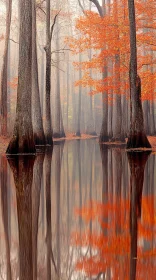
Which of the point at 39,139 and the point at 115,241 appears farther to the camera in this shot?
the point at 39,139

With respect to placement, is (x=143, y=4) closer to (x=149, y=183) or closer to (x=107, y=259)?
(x=149, y=183)

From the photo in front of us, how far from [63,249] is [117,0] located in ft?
79.5

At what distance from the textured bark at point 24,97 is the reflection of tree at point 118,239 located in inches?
328

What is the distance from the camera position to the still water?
285cm

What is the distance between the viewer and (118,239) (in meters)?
3.52

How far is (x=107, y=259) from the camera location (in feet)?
9.96

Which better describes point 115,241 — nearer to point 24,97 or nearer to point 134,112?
point 24,97

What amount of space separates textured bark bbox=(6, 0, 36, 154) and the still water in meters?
6.62

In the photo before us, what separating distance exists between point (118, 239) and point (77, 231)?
0.48 meters

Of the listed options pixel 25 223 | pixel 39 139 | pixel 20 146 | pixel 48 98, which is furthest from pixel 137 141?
pixel 25 223

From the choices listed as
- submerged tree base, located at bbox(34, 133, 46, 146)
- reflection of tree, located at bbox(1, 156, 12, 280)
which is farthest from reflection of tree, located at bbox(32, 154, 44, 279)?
submerged tree base, located at bbox(34, 133, 46, 146)

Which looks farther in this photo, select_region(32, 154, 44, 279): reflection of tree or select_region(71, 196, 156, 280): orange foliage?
select_region(32, 154, 44, 279): reflection of tree

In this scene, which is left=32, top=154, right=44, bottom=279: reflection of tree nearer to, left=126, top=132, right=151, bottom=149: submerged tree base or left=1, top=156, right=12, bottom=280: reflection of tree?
left=1, top=156, right=12, bottom=280: reflection of tree

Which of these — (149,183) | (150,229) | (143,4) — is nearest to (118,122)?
(143,4)
